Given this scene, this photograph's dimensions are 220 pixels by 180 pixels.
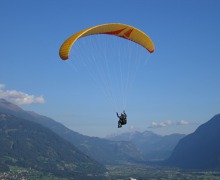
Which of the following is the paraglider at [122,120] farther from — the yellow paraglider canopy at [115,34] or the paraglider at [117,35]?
the yellow paraglider canopy at [115,34]

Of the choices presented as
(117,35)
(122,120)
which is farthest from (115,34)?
(122,120)

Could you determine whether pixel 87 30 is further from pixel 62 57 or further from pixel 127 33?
pixel 127 33

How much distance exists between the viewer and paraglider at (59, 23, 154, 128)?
34438mm

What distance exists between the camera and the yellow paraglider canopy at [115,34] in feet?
113

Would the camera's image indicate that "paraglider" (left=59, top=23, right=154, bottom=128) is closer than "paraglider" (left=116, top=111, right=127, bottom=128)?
Yes

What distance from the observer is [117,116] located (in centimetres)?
4025

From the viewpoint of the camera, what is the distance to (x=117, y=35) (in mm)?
41875

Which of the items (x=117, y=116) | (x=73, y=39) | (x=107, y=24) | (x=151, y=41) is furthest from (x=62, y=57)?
(x=151, y=41)

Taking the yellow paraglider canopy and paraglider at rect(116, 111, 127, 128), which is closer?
the yellow paraglider canopy

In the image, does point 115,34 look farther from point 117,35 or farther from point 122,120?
point 122,120

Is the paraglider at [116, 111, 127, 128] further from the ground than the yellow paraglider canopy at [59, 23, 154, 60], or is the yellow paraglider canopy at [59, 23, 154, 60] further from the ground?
the yellow paraglider canopy at [59, 23, 154, 60]

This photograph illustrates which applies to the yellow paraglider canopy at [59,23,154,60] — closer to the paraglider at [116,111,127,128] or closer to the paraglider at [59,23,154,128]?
the paraglider at [59,23,154,128]

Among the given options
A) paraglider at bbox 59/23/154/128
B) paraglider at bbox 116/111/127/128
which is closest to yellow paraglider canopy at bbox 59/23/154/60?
paraglider at bbox 59/23/154/128

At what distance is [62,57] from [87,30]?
12.7ft
